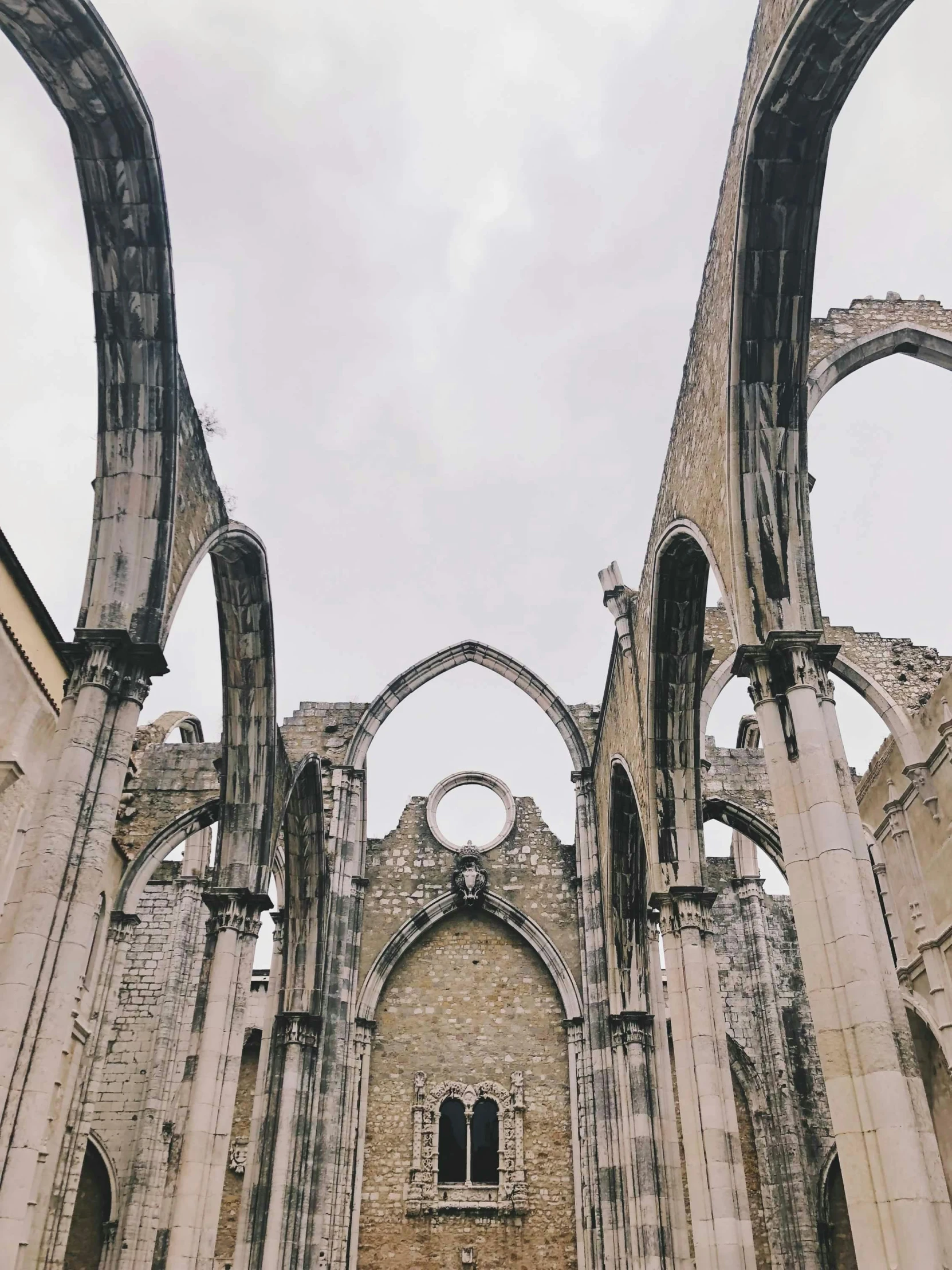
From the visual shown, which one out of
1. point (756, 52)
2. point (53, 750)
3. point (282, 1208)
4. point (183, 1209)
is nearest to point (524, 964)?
point (282, 1208)

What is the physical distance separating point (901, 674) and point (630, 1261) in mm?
7977

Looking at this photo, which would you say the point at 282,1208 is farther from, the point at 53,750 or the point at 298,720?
the point at 53,750

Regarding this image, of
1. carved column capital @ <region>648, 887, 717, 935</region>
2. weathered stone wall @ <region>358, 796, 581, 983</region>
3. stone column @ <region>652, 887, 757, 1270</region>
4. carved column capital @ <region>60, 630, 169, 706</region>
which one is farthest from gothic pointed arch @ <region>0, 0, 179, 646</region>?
weathered stone wall @ <region>358, 796, 581, 983</region>

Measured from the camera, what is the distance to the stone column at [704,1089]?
24.9 ft

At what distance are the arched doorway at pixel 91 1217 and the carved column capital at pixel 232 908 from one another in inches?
250

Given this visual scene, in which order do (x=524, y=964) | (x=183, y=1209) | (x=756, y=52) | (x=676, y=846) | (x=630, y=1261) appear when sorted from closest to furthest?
(x=756, y=52) → (x=183, y=1209) → (x=676, y=846) → (x=630, y=1261) → (x=524, y=964)

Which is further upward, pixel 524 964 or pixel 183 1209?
pixel 524 964

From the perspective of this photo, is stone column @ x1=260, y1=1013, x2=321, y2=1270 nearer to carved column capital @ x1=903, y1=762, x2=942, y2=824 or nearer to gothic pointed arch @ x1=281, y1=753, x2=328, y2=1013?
gothic pointed arch @ x1=281, y1=753, x2=328, y2=1013

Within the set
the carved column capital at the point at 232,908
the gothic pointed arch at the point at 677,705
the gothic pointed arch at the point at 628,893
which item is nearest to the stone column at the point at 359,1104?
the gothic pointed arch at the point at 628,893

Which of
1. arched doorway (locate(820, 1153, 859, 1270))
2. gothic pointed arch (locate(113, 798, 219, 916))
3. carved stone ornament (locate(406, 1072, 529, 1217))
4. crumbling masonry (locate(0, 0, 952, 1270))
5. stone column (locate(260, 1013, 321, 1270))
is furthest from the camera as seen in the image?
gothic pointed arch (locate(113, 798, 219, 916))

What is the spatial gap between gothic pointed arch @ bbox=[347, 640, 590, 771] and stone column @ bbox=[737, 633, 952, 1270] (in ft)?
28.8

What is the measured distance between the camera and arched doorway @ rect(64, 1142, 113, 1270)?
44.8ft

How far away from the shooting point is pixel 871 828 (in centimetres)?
1301

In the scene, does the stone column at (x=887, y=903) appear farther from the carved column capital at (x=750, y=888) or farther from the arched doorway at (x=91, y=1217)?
the arched doorway at (x=91, y=1217)
